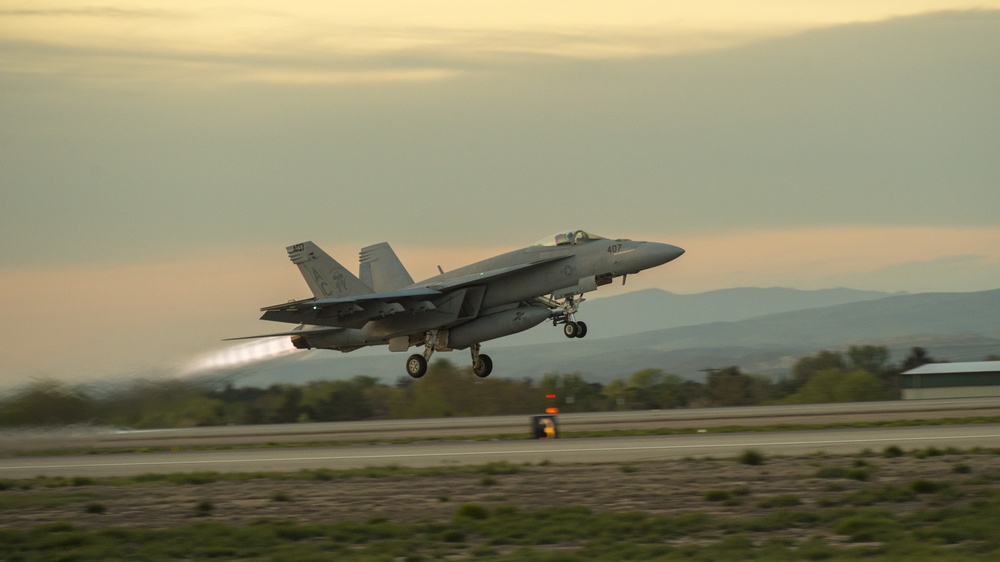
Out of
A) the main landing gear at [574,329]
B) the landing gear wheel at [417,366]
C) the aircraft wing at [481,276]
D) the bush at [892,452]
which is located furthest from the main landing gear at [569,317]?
the bush at [892,452]

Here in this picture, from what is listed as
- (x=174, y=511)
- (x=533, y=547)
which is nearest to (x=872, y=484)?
(x=533, y=547)

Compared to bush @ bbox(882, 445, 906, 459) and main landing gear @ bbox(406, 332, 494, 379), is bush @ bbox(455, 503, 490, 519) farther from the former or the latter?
main landing gear @ bbox(406, 332, 494, 379)

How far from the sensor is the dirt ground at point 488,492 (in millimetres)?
20078

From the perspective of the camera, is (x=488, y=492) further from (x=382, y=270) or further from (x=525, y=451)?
(x=382, y=270)

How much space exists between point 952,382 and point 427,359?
43056 millimetres

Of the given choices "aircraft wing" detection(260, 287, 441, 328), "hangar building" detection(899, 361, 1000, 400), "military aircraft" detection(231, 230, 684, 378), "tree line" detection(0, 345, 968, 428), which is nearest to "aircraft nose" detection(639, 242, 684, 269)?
"military aircraft" detection(231, 230, 684, 378)

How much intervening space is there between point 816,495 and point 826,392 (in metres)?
51.4

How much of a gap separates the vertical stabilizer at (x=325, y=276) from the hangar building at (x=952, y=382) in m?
40.0

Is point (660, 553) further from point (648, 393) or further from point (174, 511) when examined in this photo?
point (648, 393)

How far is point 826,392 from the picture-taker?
6931 centimetres

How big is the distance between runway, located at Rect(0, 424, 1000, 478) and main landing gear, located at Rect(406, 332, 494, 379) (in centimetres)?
529

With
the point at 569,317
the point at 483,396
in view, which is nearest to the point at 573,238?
the point at 569,317

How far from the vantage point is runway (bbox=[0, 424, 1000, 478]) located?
2825 centimetres

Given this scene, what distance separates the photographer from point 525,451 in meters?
30.7
